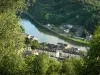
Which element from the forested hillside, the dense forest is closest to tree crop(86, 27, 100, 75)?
the dense forest

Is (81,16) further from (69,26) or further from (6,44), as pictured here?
(6,44)

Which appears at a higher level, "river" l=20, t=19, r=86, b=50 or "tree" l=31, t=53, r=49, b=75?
"tree" l=31, t=53, r=49, b=75

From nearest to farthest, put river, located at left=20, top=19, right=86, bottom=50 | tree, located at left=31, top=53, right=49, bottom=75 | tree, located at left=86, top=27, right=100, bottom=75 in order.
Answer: tree, located at left=86, top=27, right=100, bottom=75
tree, located at left=31, top=53, right=49, bottom=75
river, located at left=20, top=19, right=86, bottom=50

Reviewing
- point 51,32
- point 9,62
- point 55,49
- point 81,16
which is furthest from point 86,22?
point 9,62

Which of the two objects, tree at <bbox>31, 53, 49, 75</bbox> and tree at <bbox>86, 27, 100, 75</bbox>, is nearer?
tree at <bbox>86, 27, 100, 75</bbox>

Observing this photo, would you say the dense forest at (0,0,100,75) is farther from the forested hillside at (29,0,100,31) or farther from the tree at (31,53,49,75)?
the forested hillside at (29,0,100,31)

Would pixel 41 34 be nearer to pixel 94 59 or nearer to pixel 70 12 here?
pixel 70 12

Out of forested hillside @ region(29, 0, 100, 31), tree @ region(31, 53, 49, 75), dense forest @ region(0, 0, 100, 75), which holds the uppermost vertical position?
dense forest @ region(0, 0, 100, 75)

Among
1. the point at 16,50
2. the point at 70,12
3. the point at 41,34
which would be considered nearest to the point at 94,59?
the point at 16,50
